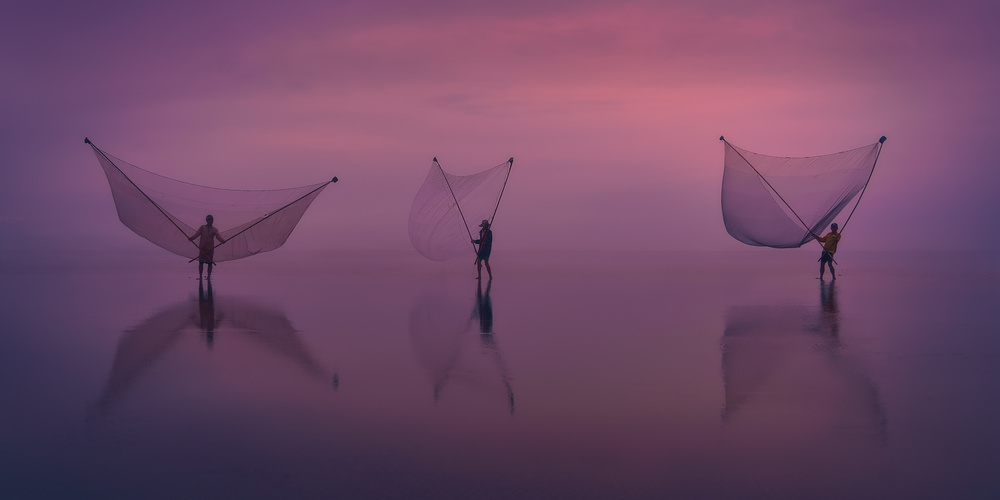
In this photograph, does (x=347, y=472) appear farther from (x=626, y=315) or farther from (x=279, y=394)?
(x=626, y=315)

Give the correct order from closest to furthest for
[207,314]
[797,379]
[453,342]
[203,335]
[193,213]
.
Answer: [797,379] → [453,342] → [203,335] → [207,314] → [193,213]

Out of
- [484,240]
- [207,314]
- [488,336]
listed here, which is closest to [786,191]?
[484,240]

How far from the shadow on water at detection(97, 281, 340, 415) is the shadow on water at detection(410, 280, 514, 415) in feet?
3.61

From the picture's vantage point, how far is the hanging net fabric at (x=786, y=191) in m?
17.7

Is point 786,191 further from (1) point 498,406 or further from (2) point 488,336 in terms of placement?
(1) point 498,406

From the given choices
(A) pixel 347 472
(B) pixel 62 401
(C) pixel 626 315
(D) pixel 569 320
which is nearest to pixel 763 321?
(C) pixel 626 315

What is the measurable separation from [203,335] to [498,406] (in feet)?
17.8

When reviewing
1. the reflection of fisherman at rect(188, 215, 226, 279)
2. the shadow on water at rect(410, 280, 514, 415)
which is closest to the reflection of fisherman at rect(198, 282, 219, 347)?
the reflection of fisherman at rect(188, 215, 226, 279)

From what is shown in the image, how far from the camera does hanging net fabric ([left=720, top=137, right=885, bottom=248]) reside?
17.7 m

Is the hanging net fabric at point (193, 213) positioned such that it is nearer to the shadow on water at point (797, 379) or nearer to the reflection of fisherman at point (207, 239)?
the reflection of fisherman at point (207, 239)

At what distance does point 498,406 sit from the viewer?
5.75 meters

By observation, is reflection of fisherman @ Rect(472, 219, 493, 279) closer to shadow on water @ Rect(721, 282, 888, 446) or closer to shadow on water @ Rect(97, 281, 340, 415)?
shadow on water @ Rect(97, 281, 340, 415)

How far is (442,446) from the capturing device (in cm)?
468

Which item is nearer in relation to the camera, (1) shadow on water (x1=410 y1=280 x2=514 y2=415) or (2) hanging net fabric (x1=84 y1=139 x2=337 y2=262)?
(1) shadow on water (x1=410 y1=280 x2=514 y2=415)
